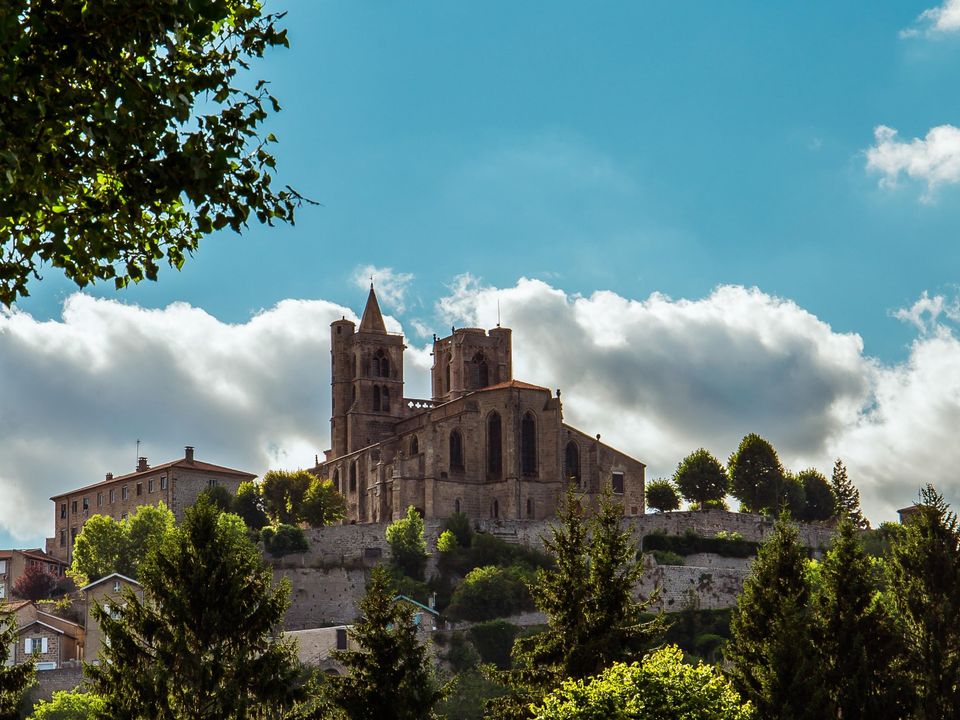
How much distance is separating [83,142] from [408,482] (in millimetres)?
89608

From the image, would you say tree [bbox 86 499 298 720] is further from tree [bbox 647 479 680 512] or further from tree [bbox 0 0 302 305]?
tree [bbox 647 479 680 512]

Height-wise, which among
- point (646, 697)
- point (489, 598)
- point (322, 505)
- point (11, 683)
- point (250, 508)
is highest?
point (322, 505)

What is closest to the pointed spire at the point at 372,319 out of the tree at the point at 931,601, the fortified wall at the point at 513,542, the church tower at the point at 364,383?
the church tower at the point at 364,383

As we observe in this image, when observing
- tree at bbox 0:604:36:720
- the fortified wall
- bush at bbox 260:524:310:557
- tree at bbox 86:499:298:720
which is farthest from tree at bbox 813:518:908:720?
bush at bbox 260:524:310:557

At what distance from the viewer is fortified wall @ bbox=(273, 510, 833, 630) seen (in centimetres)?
8400

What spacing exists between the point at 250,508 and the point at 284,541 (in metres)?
A: 11.1

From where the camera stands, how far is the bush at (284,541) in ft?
306

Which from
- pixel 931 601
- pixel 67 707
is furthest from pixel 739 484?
pixel 931 601

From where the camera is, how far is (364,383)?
11756 cm

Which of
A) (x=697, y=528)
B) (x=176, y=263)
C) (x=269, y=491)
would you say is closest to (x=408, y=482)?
(x=269, y=491)

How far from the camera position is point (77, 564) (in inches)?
3964

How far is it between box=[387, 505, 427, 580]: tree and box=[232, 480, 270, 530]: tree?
12.7 meters

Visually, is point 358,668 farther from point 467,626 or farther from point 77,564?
point 77,564

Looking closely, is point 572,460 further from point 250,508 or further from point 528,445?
point 250,508
